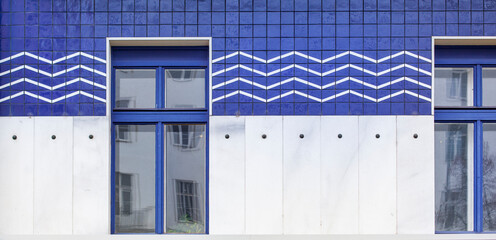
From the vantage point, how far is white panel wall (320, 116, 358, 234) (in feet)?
21.0

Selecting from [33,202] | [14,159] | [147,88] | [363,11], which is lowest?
[33,202]

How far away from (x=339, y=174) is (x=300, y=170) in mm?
548

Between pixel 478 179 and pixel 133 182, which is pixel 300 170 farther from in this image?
pixel 478 179

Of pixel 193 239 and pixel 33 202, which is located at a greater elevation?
pixel 33 202

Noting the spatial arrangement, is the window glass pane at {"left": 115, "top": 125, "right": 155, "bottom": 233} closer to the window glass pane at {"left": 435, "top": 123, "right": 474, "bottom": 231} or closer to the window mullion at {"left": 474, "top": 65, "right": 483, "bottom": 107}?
the window glass pane at {"left": 435, "top": 123, "right": 474, "bottom": 231}

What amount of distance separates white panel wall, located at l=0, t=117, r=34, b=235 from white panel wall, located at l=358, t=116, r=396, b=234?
15.2 ft

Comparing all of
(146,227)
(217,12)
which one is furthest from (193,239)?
(217,12)

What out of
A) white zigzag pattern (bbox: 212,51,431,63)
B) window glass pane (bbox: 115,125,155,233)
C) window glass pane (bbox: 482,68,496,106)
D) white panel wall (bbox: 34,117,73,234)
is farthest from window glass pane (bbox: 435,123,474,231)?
white panel wall (bbox: 34,117,73,234)

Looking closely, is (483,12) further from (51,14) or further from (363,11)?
(51,14)

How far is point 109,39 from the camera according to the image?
6480 mm

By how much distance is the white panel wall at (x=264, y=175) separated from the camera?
251 inches

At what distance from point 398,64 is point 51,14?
497 cm

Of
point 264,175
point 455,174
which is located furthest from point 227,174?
point 455,174

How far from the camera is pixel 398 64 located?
645 cm
